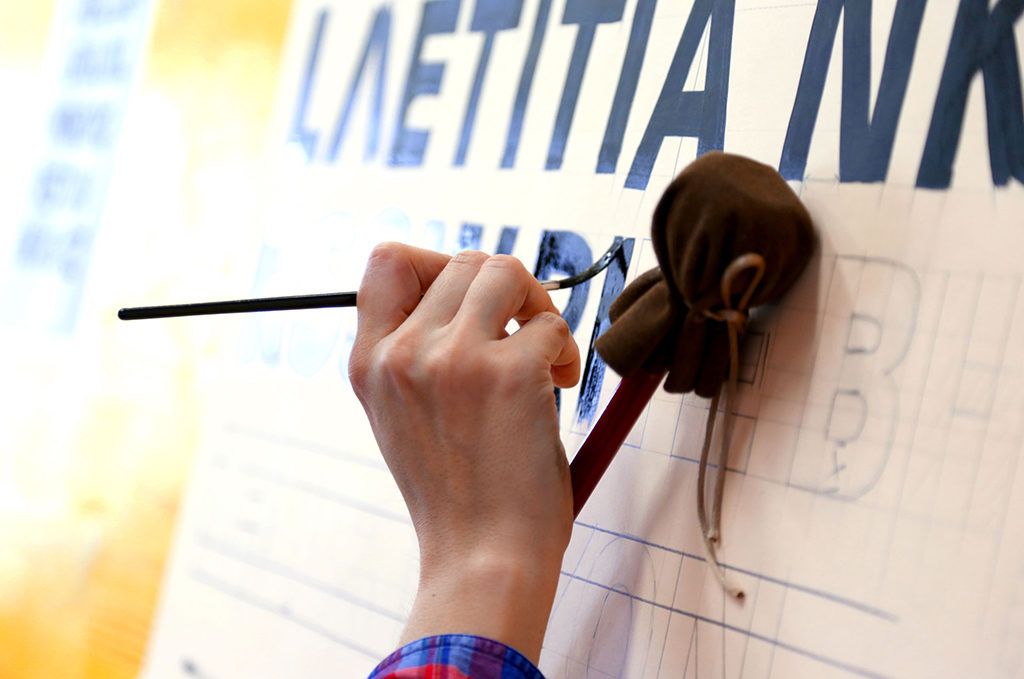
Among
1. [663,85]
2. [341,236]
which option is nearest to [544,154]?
[663,85]

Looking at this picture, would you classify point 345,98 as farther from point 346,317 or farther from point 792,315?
point 792,315

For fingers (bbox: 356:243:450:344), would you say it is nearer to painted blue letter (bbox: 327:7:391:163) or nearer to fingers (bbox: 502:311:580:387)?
fingers (bbox: 502:311:580:387)

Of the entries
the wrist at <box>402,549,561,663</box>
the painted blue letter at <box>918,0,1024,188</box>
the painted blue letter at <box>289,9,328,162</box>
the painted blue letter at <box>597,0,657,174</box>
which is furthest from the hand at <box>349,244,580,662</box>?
the painted blue letter at <box>289,9,328,162</box>

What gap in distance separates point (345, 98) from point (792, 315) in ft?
1.65

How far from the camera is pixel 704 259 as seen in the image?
54cm

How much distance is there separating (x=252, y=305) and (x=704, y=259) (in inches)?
12.6

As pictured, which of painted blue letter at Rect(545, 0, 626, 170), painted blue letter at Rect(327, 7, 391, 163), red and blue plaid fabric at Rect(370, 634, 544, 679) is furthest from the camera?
painted blue letter at Rect(327, 7, 391, 163)

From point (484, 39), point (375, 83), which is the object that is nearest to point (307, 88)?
point (375, 83)

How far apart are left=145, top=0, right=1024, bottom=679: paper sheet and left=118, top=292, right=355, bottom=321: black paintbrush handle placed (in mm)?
156

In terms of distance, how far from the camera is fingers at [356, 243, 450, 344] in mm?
632

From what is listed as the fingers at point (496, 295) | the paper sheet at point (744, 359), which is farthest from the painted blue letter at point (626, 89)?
the fingers at point (496, 295)

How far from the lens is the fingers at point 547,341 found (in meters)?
0.57

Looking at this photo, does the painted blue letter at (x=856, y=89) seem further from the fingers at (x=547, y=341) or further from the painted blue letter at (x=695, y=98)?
the fingers at (x=547, y=341)

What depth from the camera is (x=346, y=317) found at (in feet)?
2.81
